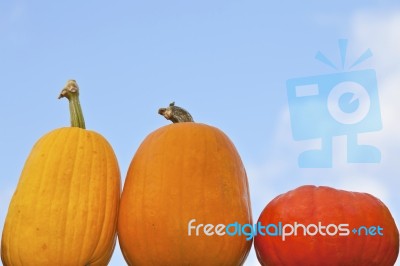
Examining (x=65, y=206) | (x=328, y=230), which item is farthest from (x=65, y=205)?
(x=328, y=230)

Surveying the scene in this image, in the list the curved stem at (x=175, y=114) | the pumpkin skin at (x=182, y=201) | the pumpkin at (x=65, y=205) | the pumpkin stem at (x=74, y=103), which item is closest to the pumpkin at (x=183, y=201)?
the pumpkin skin at (x=182, y=201)

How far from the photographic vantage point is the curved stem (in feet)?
11.5

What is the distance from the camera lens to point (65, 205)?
10.0 ft

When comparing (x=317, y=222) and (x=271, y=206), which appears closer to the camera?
(x=317, y=222)

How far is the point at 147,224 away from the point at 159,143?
0.42 metres

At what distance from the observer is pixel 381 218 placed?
3002 mm

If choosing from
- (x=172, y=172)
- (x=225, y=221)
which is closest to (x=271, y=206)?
(x=225, y=221)

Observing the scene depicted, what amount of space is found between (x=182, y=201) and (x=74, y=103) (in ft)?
2.86

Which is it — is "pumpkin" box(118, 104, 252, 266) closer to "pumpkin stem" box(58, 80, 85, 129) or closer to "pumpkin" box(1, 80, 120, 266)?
"pumpkin" box(1, 80, 120, 266)

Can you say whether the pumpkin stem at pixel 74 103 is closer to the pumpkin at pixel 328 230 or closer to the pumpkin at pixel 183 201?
the pumpkin at pixel 183 201

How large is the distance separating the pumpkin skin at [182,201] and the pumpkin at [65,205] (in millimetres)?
102

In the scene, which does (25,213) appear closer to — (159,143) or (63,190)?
(63,190)

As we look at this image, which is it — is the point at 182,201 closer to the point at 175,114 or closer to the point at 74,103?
the point at 175,114

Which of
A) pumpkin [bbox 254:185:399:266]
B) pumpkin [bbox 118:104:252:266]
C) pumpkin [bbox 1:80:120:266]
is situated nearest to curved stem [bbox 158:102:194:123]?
pumpkin [bbox 118:104:252:266]
